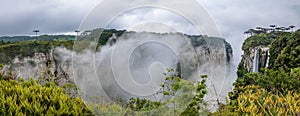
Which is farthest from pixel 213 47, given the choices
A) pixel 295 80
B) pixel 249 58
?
pixel 249 58

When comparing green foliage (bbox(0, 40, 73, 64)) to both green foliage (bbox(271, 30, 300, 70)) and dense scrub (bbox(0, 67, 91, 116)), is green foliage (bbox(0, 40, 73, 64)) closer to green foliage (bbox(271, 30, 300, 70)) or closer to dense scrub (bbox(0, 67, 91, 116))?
green foliage (bbox(271, 30, 300, 70))

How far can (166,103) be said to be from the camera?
470cm

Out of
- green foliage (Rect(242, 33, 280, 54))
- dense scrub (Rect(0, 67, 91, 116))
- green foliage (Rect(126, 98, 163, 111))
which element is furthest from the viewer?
green foliage (Rect(242, 33, 280, 54))

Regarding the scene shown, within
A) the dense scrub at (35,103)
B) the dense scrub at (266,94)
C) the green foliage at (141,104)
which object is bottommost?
the green foliage at (141,104)

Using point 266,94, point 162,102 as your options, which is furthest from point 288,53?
point 162,102

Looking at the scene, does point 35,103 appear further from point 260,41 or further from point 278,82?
point 260,41

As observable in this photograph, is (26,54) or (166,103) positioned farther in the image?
(26,54)

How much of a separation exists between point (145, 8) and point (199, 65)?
40.2 inches

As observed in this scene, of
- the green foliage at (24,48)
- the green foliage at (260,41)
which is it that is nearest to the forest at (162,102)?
the green foliage at (24,48)

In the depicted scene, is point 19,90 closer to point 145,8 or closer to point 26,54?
point 145,8

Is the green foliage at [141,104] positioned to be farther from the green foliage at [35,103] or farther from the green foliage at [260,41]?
the green foliage at [260,41]

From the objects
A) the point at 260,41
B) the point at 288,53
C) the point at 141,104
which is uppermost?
the point at 260,41

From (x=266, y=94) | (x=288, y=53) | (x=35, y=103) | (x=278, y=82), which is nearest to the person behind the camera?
(x=35, y=103)

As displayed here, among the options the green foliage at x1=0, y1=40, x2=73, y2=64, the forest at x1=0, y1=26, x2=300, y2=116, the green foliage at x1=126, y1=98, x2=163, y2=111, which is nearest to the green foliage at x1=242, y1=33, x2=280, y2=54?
the green foliage at x1=0, y1=40, x2=73, y2=64
